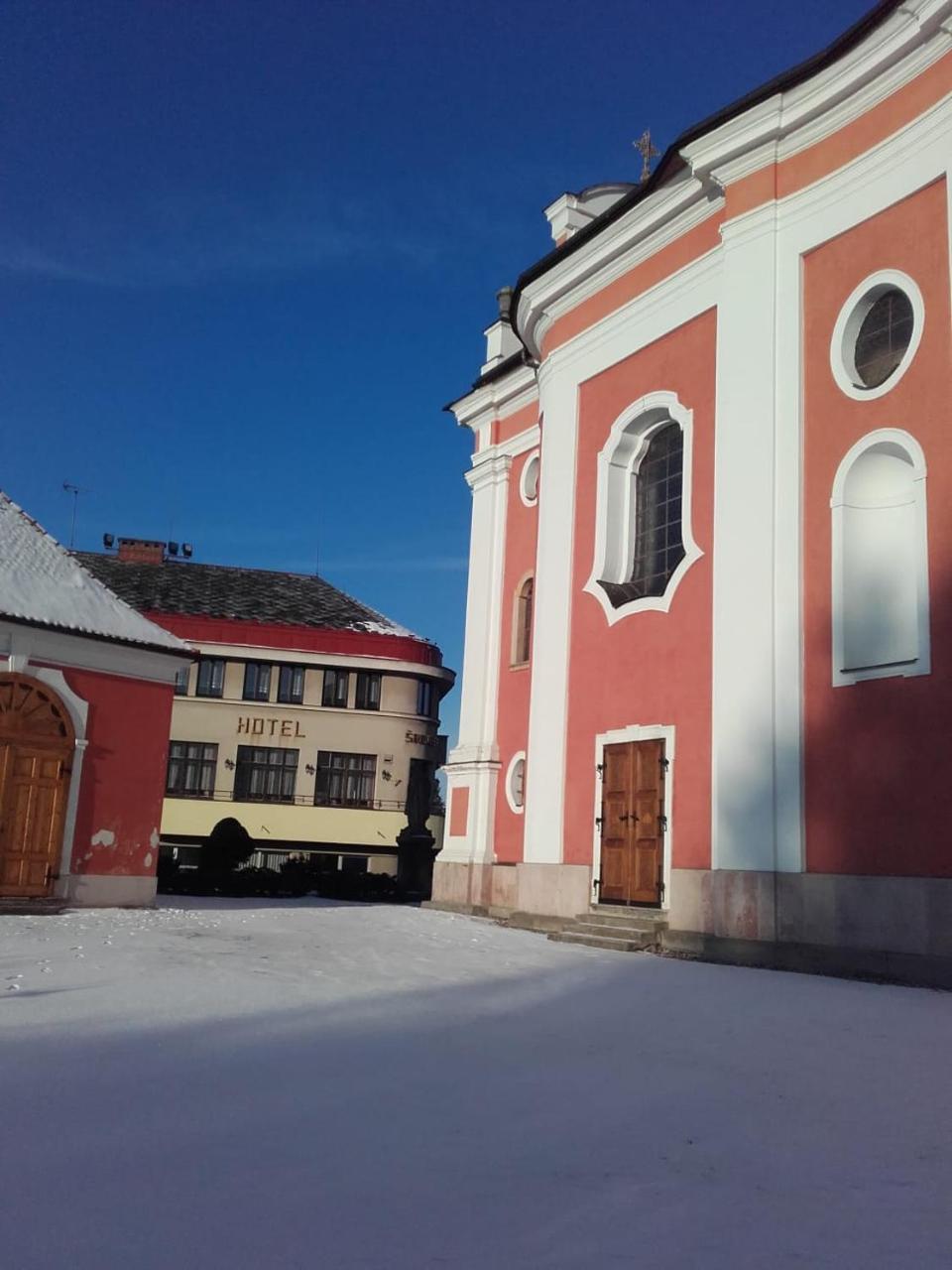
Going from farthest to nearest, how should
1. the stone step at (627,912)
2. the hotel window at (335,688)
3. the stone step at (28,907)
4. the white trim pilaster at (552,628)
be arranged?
the hotel window at (335,688) → the white trim pilaster at (552,628) → the stone step at (28,907) → the stone step at (627,912)

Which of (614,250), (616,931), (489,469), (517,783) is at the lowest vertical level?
(616,931)

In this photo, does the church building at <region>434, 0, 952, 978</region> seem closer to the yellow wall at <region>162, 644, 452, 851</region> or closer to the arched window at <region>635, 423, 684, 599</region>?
the arched window at <region>635, 423, 684, 599</region>

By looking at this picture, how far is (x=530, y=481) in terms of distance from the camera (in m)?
19.1

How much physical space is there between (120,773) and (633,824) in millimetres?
6979

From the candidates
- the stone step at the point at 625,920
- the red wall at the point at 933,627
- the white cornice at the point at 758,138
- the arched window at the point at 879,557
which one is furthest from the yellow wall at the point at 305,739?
the arched window at the point at 879,557

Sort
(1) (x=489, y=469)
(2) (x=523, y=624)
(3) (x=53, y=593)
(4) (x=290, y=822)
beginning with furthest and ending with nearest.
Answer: (4) (x=290, y=822) → (1) (x=489, y=469) → (2) (x=523, y=624) → (3) (x=53, y=593)

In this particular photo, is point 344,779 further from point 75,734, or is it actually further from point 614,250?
point 614,250

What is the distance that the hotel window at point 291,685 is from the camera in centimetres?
3350

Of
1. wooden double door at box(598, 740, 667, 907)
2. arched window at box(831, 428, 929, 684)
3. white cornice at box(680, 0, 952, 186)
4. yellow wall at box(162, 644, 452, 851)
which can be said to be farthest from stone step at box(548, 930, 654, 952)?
yellow wall at box(162, 644, 452, 851)

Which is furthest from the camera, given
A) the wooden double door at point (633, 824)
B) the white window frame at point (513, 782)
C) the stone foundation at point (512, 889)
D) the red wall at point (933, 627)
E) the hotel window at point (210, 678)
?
the hotel window at point (210, 678)

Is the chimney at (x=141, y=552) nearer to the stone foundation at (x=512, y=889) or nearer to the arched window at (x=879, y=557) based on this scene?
the stone foundation at (x=512, y=889)

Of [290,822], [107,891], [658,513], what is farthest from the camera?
[290,822]

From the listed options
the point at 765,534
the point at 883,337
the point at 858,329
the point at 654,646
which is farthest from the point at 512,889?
the point at 883,337

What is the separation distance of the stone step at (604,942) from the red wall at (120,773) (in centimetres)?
602
